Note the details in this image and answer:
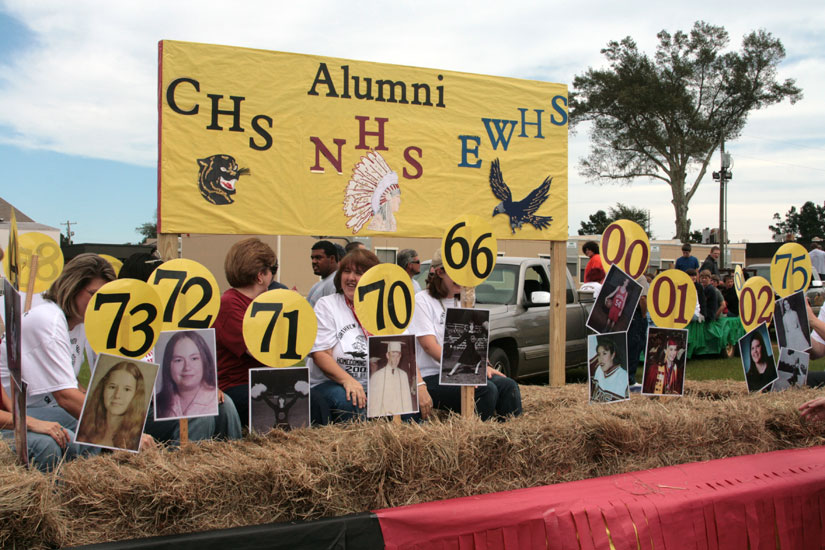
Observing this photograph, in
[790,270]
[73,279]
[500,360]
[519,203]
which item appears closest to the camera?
[73,279]

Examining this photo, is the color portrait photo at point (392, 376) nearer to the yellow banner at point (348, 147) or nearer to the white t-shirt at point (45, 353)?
the white t-shirt at point (45, 353)

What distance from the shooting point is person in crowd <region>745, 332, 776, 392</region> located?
15.4ft

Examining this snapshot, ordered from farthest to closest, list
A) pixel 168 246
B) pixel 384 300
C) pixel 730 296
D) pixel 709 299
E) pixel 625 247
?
1. pixel 730 296
2. pixel 709 299
3. pixel 168 246
4. pixel 625 247
5. pixel 384 300

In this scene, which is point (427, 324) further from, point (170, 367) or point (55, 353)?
point (55, 353)

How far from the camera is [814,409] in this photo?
11.8 feet

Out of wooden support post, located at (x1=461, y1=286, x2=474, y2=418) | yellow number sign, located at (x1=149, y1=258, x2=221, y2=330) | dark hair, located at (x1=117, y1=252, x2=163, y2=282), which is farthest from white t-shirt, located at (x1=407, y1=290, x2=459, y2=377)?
dark hair, located at (x1=117, y1=252, x2=163, y2=282)

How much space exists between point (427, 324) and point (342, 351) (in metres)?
0.62

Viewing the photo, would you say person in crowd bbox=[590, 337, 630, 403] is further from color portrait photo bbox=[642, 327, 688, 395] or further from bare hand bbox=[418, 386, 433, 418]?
bare hand bbox=[418, 386, 433, 418]

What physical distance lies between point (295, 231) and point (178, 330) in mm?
2790

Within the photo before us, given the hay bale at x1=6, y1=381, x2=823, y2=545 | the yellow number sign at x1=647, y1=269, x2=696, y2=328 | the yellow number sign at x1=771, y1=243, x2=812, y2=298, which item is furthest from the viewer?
the yellow number sign at x1=771, y1=243, x2=812, y2=298

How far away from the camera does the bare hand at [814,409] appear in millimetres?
3555

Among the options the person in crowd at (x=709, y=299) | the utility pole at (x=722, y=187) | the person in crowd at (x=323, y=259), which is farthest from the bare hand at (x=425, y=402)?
the utility pole at (x=722, y=187)

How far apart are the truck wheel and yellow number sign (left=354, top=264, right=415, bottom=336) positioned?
14.7 feet

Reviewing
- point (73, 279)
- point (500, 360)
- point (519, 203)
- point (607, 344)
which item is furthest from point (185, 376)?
point (500, 360)
